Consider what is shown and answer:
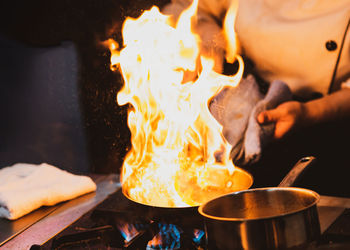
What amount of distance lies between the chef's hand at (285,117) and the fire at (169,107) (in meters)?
0.17

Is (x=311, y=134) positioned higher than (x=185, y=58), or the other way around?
(x=185, y=58)

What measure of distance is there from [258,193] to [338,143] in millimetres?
952

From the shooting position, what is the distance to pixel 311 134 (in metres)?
1.65

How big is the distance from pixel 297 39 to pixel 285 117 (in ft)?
1.52

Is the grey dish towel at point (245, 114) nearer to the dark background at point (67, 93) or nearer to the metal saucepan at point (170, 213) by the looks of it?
the metal saucepan at point (170, 213)

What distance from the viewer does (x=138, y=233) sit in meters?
0.95

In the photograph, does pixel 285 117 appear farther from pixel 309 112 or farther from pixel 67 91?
pixel 67 91

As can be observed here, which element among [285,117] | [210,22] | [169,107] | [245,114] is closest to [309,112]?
[285,117]

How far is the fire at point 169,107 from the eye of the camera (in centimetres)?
124

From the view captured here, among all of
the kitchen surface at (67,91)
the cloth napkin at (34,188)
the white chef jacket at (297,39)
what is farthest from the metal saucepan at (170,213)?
the white chef jacket at (297,39)

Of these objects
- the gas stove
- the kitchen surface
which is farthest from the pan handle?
the kitchen surface

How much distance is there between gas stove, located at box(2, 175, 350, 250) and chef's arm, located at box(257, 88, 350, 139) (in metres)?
0.36

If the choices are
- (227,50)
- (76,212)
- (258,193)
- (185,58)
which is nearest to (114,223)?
(76,212)

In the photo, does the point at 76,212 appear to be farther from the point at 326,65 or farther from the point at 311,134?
the point at 326,65
